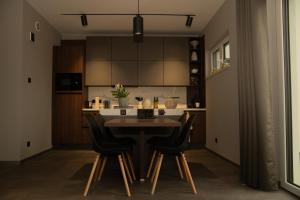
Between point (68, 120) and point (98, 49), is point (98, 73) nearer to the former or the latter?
point (98, 49)

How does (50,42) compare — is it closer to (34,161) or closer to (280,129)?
(34,161)

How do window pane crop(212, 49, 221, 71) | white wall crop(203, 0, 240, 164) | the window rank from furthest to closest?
window pane crop(212, 49, 221, 71) → the window → white wall crop(203, 0, 240, 164)

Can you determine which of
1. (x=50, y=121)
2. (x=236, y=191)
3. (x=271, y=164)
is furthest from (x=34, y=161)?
(x=271, y=164)

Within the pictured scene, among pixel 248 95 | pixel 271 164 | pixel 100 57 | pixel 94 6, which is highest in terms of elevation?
pixel 94 6

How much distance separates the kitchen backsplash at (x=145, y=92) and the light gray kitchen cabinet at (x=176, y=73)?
0.37 metres

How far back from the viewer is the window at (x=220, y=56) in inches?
202

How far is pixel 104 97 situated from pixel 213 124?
9.11ft

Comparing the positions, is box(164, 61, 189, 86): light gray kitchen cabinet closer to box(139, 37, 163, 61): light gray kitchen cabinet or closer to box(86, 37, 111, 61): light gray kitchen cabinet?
box(139, 37, 163, 61): light gray kitchen cabinet

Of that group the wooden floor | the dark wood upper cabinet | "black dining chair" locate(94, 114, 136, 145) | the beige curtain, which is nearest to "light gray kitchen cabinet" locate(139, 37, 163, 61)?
the dark wood upper cabinet

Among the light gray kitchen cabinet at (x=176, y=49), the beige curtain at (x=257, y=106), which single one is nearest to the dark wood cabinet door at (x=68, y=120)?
the light gray kitchen cabinet at (x=176, y=49)

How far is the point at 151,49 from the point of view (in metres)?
6.55

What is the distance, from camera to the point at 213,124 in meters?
5.63

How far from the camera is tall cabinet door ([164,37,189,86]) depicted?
6539mm

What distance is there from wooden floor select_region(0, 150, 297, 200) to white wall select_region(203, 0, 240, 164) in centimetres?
42
